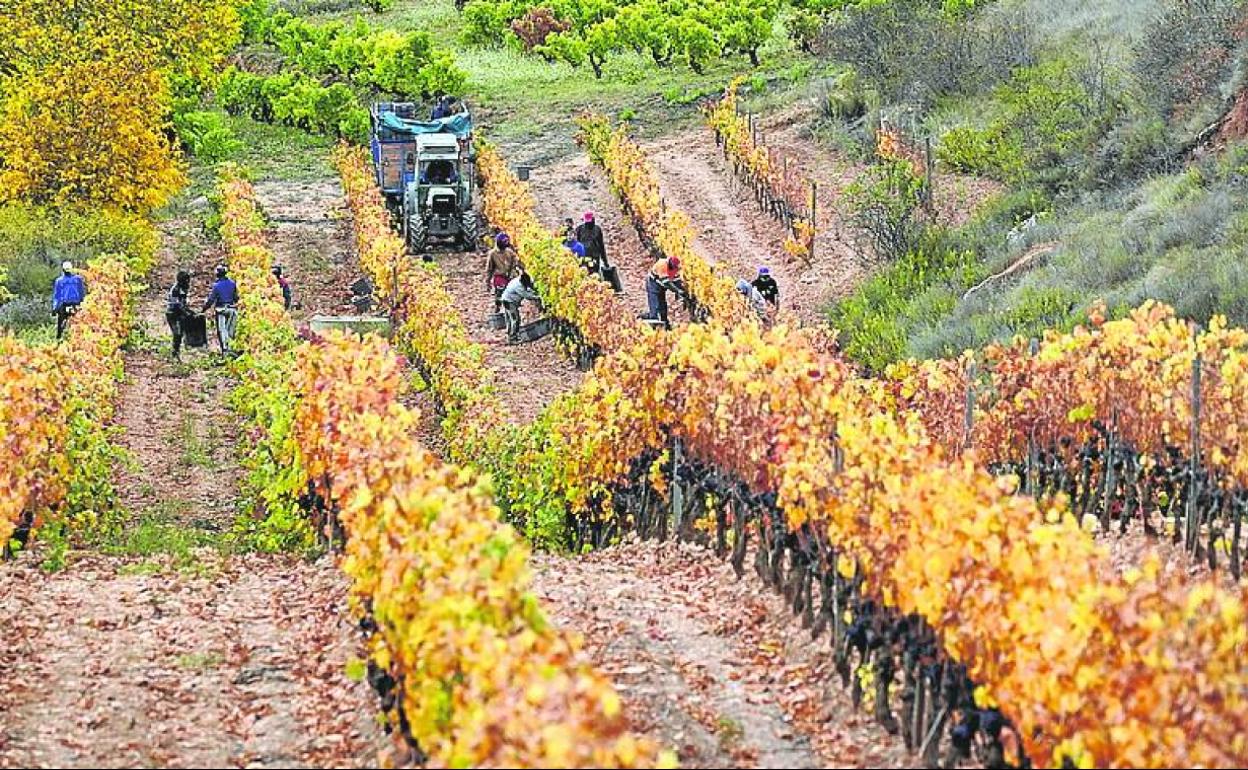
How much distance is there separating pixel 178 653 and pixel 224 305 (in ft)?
41.7

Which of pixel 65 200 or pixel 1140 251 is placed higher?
pixel 1140 251

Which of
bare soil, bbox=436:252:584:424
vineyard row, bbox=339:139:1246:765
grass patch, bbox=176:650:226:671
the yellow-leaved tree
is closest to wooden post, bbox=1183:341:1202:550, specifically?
vineyard row, bbox=339:139:1246:765

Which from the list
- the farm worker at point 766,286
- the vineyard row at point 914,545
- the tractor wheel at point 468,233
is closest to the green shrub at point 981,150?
the farm worker at point 766,286

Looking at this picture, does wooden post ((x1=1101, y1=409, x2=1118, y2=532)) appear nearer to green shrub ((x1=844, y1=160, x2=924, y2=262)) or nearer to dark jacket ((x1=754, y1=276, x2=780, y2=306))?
dark jacket ((x1=754, y1=276, x2=780, y2=306))

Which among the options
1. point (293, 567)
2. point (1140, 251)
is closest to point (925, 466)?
point (293, 567)

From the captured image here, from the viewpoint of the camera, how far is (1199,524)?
1232cm

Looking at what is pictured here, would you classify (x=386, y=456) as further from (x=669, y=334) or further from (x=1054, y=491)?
(x=1054, y=491)

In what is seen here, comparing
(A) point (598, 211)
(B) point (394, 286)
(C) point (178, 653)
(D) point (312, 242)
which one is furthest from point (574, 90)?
(C) point (178, 653)

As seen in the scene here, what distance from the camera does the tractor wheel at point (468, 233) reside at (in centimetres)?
2872

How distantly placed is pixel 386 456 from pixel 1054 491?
5480mm

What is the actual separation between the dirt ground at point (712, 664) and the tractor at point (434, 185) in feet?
53.5

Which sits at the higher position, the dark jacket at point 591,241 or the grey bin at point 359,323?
the dark jacket at point 591,241

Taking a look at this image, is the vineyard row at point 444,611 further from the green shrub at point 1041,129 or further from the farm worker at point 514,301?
the green shrub at point 1041,129

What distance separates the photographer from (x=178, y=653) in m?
10.9
